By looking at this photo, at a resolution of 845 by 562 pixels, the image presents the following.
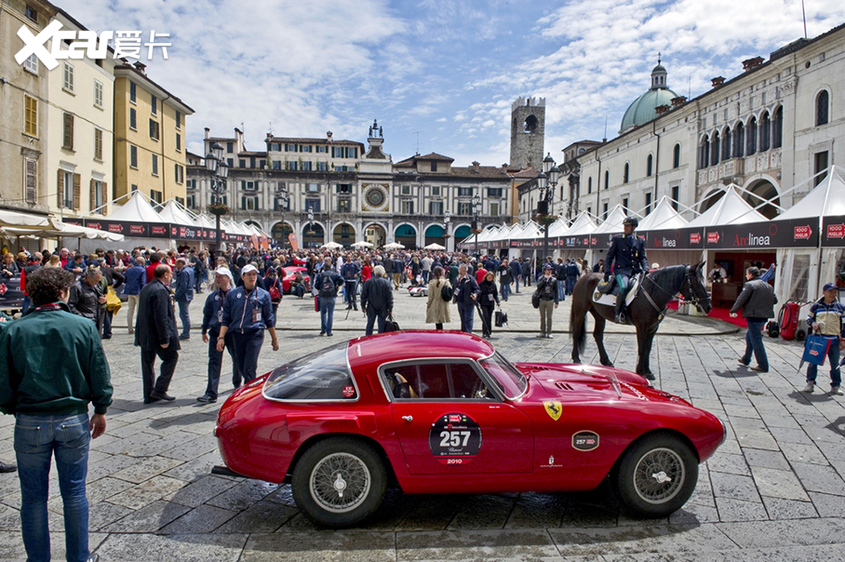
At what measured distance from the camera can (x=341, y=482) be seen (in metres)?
3.68

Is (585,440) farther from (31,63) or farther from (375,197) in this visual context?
(375,197)

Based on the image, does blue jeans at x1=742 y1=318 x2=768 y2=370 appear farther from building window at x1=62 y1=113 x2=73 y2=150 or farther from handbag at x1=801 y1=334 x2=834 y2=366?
building window at x1=62 y1=113 x2=73 y2=150

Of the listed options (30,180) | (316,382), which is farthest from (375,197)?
(316,382)

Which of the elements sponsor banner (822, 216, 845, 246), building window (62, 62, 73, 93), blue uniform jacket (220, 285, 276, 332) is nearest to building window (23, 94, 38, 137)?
building window (62, 62, 73, 93)

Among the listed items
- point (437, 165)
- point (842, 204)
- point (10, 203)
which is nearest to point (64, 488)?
point (842, 204)

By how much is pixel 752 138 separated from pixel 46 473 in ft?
98.8

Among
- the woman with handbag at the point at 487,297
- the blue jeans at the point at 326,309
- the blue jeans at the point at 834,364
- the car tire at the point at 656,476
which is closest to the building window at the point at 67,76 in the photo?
the blue jeans at the point at 326,309

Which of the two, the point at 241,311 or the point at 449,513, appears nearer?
the point at 449,513

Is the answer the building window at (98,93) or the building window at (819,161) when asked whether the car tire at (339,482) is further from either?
the building window at (98,93)

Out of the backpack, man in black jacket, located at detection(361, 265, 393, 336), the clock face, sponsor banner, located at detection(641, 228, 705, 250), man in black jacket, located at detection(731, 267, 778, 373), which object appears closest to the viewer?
man in black jacket, located at detection(731, 267, 778, 373)

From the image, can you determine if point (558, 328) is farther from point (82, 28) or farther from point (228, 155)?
point (228, 155)

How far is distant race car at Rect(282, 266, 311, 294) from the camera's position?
A: 20.3m

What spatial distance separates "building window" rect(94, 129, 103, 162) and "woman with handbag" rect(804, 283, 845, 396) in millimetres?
30816

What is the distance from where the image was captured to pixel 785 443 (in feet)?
17.8
